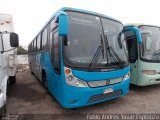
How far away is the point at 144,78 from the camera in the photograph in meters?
6.14

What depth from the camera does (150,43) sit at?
6027 mm

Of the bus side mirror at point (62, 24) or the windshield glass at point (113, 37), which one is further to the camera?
the windshield glass at point (113, 37)

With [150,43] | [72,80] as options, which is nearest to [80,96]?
[72,80]

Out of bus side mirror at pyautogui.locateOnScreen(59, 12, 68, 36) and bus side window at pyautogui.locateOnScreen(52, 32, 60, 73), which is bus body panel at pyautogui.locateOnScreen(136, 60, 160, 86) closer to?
bus side window at pyautogui.locateOnScreen(52, 32, 60, 73)

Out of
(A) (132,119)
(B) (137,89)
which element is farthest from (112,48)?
(B) (137,89)

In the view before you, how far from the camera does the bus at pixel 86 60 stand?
4.02 m

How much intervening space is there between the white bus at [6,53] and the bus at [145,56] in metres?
3.91

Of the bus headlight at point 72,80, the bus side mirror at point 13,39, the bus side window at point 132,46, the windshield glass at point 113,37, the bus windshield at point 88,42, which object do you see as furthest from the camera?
the bus side window at point 132,46

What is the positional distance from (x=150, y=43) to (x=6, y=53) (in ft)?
16.6

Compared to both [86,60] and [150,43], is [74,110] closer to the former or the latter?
[86,60]

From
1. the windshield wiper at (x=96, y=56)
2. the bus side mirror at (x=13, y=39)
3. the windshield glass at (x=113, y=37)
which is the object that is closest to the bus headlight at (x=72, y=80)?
the windshield wiper at (x=96, y=56)

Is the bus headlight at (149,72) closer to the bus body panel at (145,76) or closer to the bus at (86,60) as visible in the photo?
the bus body panel at (145,76)

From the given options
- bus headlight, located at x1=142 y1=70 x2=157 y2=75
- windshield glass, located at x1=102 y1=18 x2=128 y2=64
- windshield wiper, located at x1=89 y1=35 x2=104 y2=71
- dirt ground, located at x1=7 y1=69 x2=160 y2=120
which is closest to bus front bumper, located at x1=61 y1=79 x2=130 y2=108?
dirt ground, located at x1=7 y1=69 x2=160 y2=120

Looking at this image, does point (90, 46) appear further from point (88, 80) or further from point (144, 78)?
point (144, 78)
